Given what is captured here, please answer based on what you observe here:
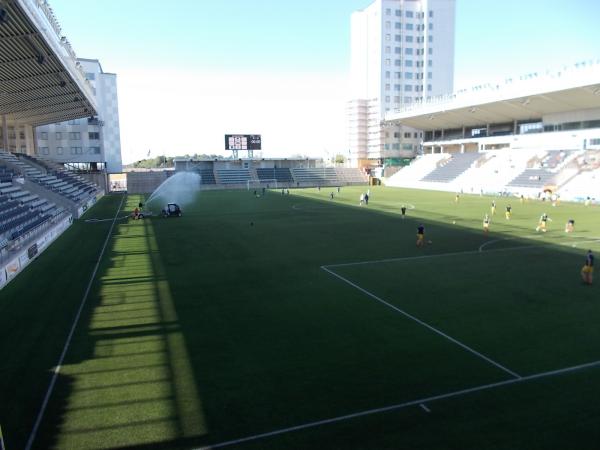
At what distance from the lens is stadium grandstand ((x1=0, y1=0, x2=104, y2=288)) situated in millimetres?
21016

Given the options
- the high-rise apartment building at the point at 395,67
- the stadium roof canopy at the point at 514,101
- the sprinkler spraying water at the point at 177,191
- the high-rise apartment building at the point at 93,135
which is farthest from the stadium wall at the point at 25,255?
the high-rise apartment building at the point at 395,67

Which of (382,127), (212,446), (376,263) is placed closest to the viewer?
(212,446)

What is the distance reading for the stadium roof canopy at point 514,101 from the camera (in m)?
52.9

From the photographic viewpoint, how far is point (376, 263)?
2053 cm

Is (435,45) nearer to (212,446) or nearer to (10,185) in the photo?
(10,185)

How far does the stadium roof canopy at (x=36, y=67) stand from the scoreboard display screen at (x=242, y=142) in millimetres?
34449

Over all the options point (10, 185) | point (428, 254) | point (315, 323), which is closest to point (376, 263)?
point (428, 254)

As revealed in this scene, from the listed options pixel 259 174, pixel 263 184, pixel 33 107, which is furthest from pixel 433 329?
pixel 259 174

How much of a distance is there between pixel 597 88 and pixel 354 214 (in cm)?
3575

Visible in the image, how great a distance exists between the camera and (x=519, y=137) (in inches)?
2734

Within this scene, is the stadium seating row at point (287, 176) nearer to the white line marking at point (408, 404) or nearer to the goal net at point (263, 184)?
the goal net at point (263, 184)

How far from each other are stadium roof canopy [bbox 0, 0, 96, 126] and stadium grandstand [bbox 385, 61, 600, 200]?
51.4 meters

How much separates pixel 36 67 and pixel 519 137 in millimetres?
65828

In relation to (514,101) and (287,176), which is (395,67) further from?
(514,101)
